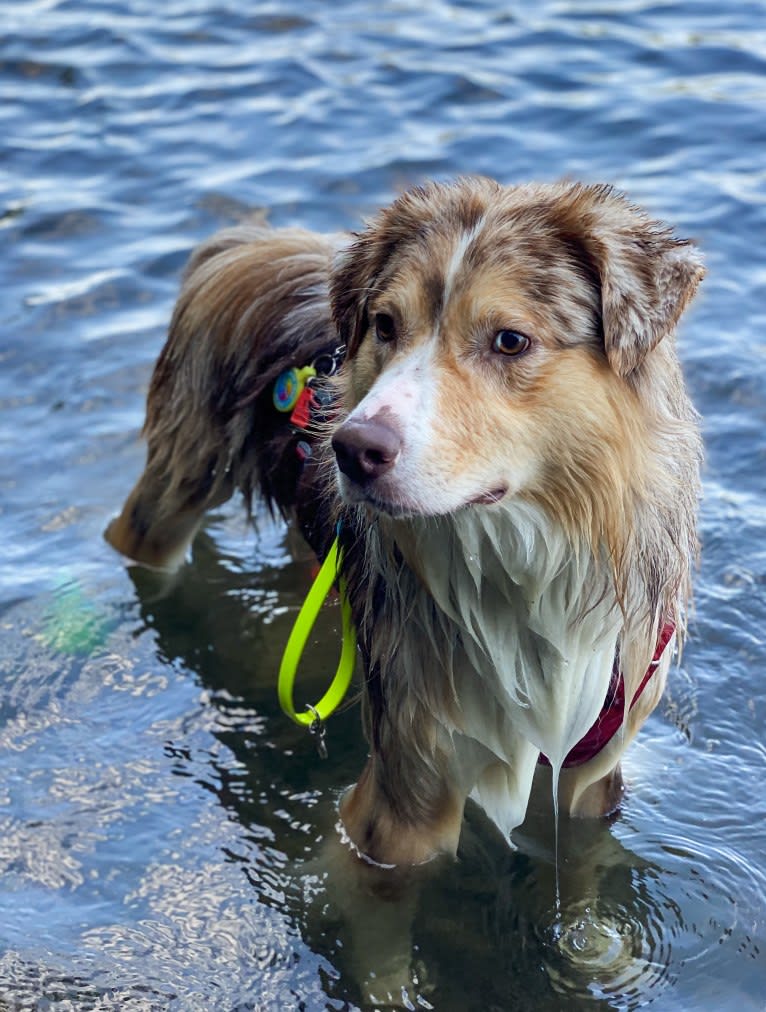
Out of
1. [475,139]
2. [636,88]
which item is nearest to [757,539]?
[475,139]

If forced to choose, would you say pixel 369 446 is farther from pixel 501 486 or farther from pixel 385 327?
pixel 385 327

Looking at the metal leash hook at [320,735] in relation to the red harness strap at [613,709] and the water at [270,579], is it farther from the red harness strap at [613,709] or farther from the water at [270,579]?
the red harness strap at [613,709]

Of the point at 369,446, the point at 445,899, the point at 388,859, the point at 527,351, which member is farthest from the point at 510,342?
the point at 445,899

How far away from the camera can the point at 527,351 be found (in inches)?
128

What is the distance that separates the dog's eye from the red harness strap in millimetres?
1102

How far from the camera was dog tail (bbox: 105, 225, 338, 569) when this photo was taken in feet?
15.5

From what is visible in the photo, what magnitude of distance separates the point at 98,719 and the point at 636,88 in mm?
6278

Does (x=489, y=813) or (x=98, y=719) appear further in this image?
(x=98, y=719)

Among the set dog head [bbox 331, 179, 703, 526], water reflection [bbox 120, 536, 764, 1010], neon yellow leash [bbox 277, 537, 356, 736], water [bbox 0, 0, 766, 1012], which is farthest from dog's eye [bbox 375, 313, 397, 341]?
water [bbox 0, 0, 766, 1012]

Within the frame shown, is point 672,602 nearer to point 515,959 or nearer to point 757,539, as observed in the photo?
point 515,959

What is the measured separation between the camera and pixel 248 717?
524 cm

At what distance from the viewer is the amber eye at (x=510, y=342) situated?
3.25m

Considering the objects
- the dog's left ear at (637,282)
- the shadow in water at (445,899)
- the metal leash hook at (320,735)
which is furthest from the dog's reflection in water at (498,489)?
the metal leash hook at (320,735)

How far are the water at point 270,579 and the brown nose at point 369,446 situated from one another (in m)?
1.79
